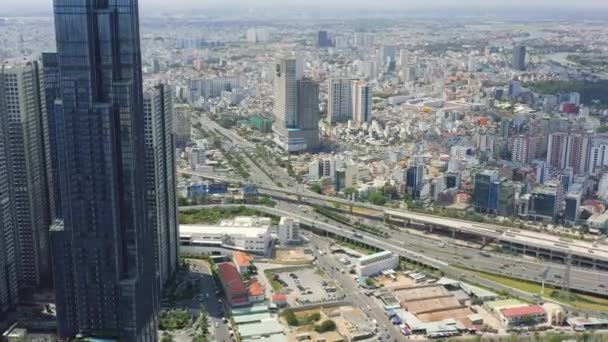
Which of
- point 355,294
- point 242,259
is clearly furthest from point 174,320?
point 355,294

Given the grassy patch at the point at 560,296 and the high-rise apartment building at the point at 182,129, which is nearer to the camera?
the grassy patch at the point at 560,296

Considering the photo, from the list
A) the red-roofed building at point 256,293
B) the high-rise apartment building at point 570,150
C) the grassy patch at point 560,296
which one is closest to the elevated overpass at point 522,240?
the grassy patch at point 560,296

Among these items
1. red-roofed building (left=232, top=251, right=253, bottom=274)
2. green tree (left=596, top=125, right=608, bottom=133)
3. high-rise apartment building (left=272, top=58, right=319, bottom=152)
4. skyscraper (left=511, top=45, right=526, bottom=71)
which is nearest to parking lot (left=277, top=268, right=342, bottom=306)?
red-roofed building (left=232, top=251, right=253, bottom=274)

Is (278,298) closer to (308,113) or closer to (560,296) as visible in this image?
(560,296)

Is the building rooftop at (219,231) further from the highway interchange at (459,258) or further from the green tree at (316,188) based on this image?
the green tree at (316,188)

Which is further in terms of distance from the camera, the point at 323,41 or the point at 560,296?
the point at 323,41

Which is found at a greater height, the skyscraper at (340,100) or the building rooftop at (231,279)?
the skyscraper at (340,100)

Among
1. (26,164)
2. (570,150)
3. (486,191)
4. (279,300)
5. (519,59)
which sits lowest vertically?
(279,300)

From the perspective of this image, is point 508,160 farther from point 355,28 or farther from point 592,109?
point 355,28
